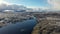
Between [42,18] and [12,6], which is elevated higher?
[12,6]

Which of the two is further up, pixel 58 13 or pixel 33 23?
pixel 58 13

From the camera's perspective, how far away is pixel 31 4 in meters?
3.58

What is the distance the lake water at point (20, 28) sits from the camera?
3.33m

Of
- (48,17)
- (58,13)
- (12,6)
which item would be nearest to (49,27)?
(48,17)

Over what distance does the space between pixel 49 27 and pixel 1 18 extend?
1500 mm

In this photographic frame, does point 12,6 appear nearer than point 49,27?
No

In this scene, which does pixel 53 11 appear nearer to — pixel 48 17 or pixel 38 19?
pixel 48 17

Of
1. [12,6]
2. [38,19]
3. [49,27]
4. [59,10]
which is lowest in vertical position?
[49,27]

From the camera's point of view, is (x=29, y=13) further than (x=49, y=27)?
Yes

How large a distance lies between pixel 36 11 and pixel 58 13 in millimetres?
702

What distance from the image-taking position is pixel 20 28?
3367 millimetres

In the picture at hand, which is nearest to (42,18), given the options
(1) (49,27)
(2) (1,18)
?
(1) (49,27)

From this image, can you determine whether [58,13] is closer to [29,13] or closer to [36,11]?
[36,11]

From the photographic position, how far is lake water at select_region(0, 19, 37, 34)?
333cm
